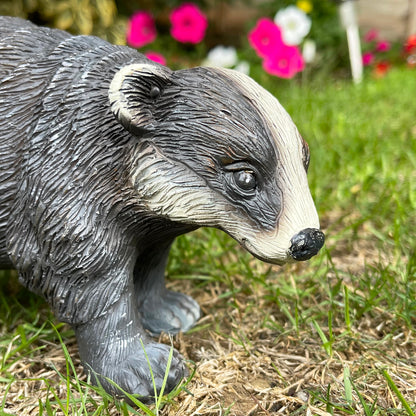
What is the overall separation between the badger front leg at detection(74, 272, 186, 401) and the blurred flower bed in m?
1.90

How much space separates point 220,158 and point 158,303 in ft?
2.12

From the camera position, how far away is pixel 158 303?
1587mm

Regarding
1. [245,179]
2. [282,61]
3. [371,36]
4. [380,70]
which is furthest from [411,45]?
[245,179]

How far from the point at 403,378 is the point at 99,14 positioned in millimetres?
2934

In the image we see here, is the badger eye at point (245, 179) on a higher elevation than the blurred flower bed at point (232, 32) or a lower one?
higher

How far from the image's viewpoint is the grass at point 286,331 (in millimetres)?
1271

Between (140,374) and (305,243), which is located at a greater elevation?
(305,243)

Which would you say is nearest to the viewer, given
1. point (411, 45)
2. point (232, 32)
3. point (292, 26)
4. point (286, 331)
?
point (286, 331)

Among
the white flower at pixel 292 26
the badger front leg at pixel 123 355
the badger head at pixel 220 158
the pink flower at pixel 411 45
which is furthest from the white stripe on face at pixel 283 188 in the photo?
the pink flower at pixel 411 45

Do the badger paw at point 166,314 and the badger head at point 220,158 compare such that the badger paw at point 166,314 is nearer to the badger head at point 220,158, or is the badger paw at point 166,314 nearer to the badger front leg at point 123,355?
the badger front leg at point 123,355

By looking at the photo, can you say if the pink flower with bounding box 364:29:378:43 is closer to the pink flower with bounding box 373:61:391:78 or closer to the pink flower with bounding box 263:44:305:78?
the pink flower with bounding box 373:61:391:78

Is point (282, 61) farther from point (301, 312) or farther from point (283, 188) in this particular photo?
point (283, 188)

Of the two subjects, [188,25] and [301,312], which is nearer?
[301,312]

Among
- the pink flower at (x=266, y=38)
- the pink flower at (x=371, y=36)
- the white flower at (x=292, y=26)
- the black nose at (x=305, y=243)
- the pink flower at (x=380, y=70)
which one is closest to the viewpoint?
the black nose at (x=305, y=243)
